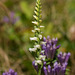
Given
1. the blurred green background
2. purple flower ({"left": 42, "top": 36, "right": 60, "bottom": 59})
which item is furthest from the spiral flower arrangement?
the blurred green background

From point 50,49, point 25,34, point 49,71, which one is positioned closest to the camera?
point 49,71

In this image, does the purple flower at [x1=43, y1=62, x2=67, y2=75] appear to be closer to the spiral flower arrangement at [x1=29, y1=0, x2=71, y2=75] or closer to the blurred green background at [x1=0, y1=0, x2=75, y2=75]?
the spiral flower arrangement at [x1=29, y1=0, x2=71, y2=75]

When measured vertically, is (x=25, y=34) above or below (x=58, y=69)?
below

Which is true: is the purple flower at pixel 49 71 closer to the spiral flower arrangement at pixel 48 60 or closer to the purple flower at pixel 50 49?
the spiral flower arrangement at pixel 48 60

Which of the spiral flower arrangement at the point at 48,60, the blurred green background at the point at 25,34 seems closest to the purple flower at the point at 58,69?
the spiral flower arrangement at the point at 48,60

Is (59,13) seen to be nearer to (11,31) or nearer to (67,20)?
(67,20)

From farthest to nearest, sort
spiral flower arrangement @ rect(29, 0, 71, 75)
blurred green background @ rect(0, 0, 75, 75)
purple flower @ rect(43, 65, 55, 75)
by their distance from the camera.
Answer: blurred green background @ rect(0, 0, 75, 75), purple flower @ rect(43, 65, 55, 75), spiral flower arrangement @ rect(29, 0, 71, 75)

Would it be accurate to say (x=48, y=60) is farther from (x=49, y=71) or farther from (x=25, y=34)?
(x=25, y=34)

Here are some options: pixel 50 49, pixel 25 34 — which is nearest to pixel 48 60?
pixel 50 49
